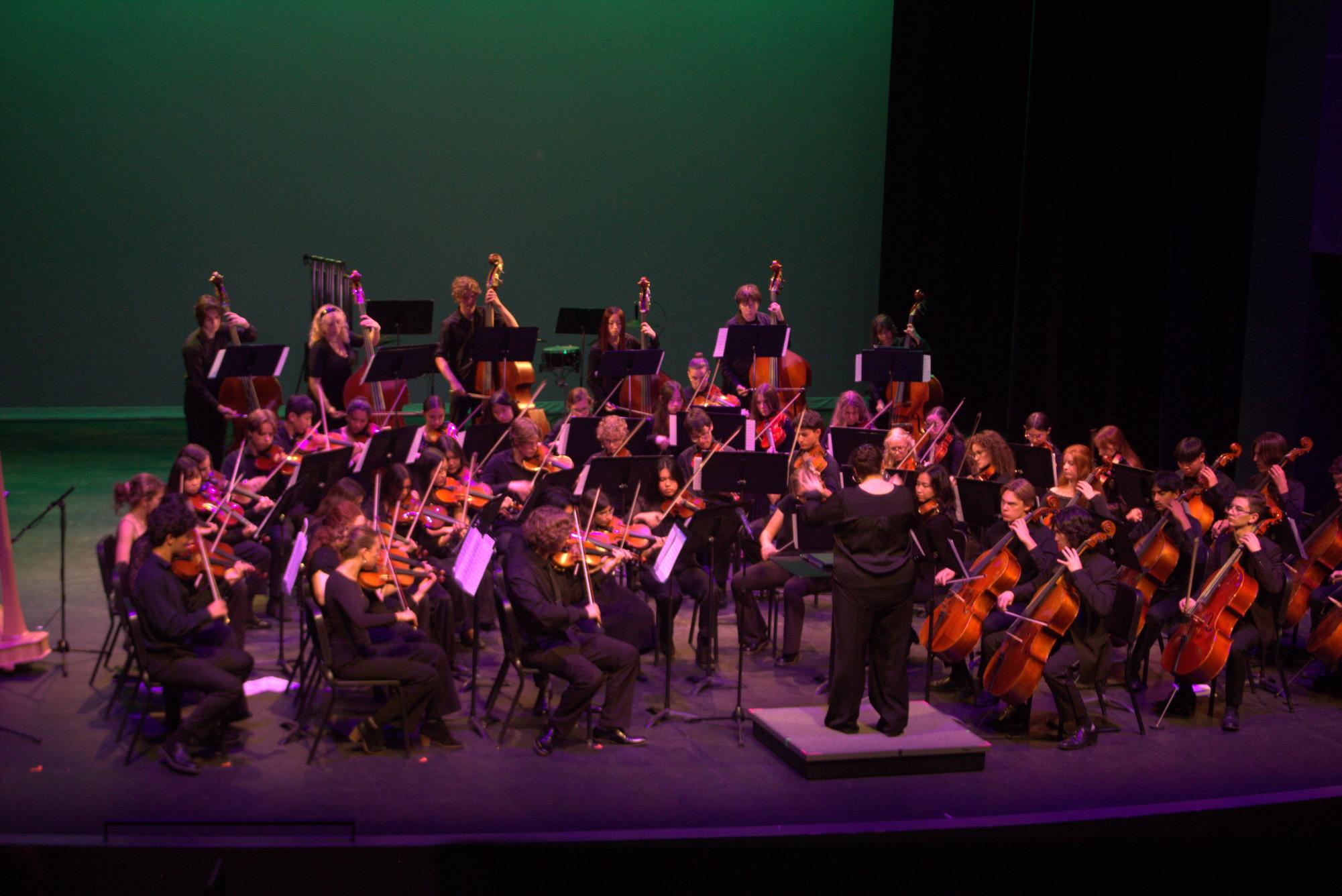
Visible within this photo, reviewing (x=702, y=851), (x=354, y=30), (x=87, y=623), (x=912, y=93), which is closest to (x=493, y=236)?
(x=354, y=30)

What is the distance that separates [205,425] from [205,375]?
0.39m

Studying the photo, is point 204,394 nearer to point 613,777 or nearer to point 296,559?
point 296,559

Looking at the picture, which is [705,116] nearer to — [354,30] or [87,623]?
[354,30]

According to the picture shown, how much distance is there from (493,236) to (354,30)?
2.53 metres

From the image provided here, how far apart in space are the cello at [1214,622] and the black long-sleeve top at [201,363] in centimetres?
618

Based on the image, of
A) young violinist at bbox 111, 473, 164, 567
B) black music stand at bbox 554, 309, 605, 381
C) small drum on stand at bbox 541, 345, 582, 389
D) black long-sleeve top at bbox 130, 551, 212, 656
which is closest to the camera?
black long-sleeve top at bbox 130, 551, 212, 656

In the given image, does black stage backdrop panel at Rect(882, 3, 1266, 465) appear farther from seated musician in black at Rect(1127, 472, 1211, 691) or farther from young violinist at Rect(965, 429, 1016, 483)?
seated musician in black at Rect(1127, 472, 1211, 691)

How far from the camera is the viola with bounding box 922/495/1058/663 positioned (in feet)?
19.3

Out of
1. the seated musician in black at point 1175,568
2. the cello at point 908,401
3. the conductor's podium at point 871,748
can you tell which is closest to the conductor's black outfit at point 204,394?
the cello at point 908,401

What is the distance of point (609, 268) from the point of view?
14398 millimetres

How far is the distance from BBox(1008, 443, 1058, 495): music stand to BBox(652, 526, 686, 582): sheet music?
2383 mm

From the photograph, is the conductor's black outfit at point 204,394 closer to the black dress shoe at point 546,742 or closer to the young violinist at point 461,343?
the young violinist at point 461,343

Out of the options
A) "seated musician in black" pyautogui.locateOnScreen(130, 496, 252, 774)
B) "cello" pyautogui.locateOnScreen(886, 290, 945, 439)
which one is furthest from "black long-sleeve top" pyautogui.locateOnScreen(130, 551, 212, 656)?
"cello" pyautogui.locateOnScreen(886, 290, 945, 439)

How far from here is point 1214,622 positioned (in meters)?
5.76
